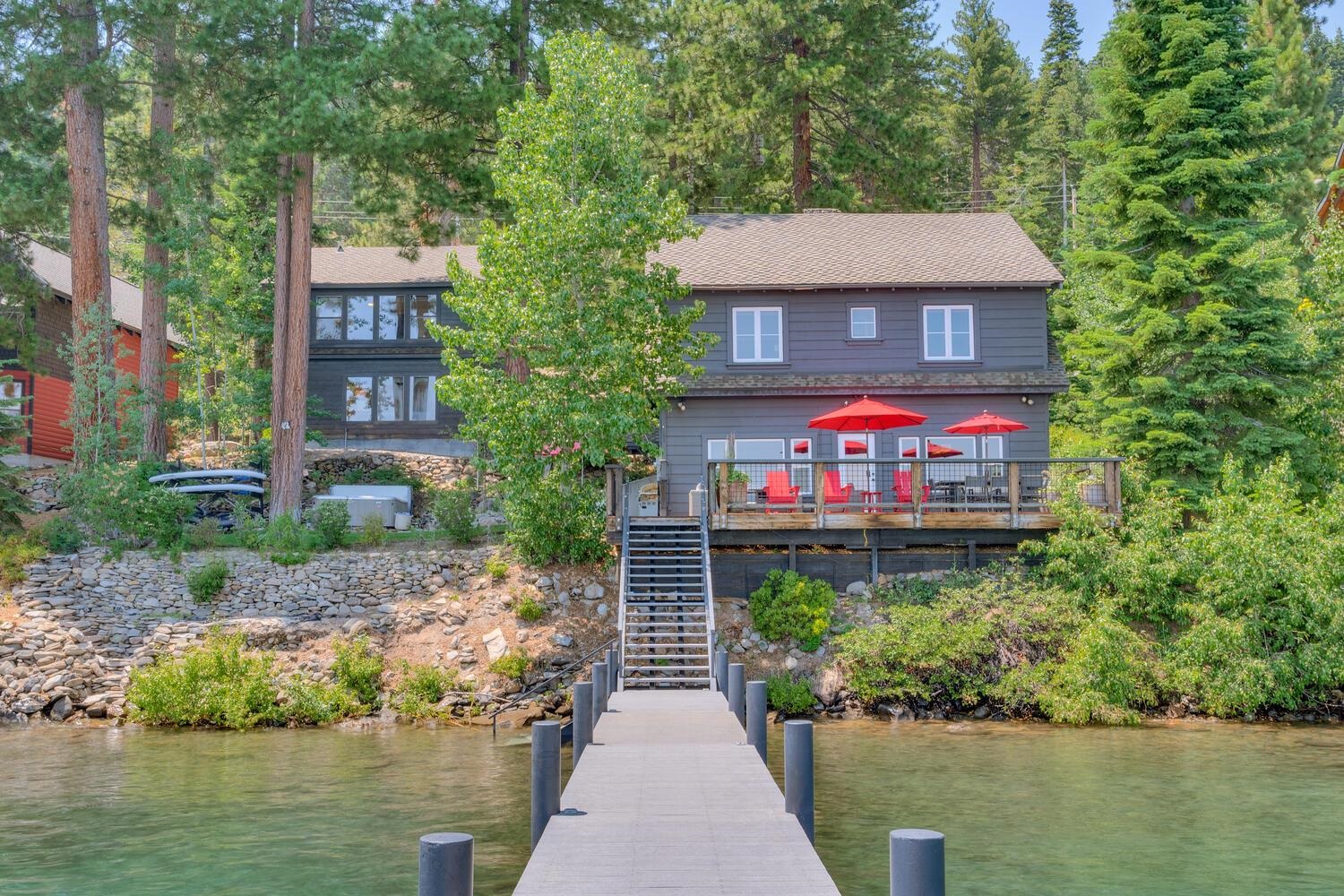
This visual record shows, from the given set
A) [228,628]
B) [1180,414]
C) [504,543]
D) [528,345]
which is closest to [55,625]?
[228,628]

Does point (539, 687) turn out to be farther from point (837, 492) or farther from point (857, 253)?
point (857, 253)

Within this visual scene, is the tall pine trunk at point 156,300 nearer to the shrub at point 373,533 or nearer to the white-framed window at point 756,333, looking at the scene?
the shrub at point 373,533

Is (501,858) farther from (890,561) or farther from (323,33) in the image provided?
(323,33)

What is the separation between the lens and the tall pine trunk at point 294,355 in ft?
92.3

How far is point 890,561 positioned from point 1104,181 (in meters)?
9.65

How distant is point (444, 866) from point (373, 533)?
69.8 ft

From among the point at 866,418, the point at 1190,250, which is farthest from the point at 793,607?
the point at 1190,250

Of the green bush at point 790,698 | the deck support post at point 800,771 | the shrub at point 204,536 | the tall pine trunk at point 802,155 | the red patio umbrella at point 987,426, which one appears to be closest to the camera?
the deck support post at point 800,771

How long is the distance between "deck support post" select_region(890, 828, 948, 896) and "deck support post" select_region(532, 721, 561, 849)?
13.3 feet

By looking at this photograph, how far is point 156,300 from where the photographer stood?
3281 centimetres

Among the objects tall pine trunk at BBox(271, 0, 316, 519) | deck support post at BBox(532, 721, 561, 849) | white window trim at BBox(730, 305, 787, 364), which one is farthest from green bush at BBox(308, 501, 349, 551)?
deck support post at BBox(532, 721, 561, 849)

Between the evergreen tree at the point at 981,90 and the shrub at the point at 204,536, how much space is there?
39.5m

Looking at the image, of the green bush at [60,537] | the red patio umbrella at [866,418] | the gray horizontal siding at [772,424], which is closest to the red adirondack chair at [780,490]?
the red patio umbrella at [866,418]

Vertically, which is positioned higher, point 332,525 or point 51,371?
point 51,371
